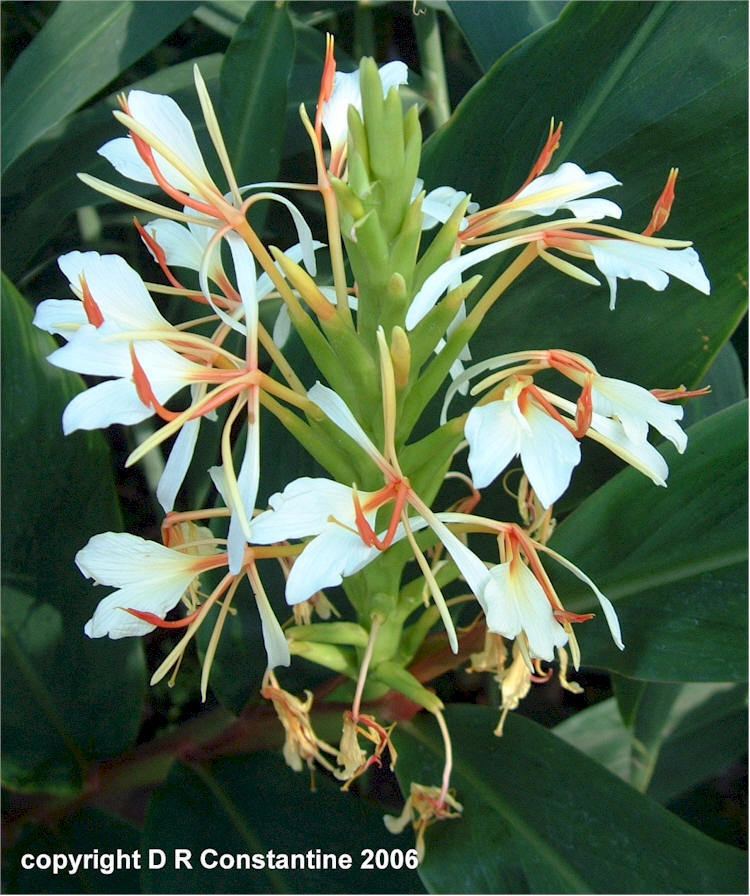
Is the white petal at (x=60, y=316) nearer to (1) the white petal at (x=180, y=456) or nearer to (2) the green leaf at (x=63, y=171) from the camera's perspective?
(1) the white petal at (x=180, y=456)

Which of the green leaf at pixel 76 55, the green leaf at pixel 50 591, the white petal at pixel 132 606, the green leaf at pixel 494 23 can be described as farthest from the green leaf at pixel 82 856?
the green leaf at pixel 494 23

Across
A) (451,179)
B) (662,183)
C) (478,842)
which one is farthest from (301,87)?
(478,842)

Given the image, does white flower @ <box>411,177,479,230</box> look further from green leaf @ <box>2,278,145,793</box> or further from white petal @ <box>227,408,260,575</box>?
green leaf @ <box>2,278,145,793</box>

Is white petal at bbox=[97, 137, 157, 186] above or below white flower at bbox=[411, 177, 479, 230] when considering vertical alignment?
above

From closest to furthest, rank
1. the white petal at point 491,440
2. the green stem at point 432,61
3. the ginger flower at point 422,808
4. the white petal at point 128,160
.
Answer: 1. the white petal at point 491,440
2. the white petal at point 128,160
3. the ginger flower at point 422,808
4. the green stem at point 432,61

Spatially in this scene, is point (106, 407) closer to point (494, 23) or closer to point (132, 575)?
point (132, 575)

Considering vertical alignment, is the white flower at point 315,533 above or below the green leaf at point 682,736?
above

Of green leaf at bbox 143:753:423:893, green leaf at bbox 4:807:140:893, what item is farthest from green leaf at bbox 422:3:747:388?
green leaf at bbox 4:807:140:893
